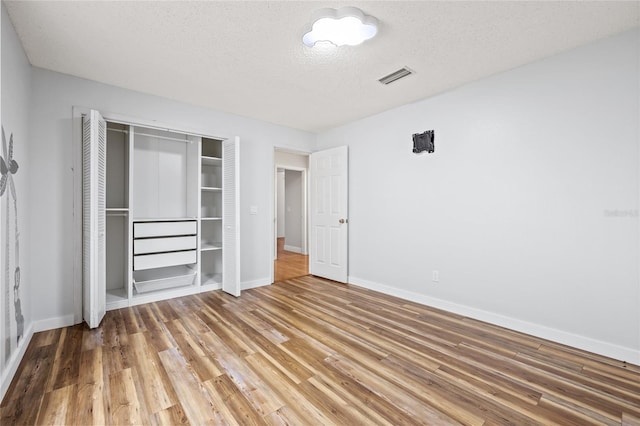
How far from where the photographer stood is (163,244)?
3738 millimetres

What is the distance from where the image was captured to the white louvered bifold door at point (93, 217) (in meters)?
2.75

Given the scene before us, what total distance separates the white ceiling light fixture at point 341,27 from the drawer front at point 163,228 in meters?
2.79

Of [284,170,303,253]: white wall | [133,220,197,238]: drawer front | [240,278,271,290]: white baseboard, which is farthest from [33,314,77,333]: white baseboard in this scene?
[284,170,303,253]: white wall

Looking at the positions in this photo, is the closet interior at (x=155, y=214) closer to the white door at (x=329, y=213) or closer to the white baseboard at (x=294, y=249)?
the white door at (x=329, y=213)

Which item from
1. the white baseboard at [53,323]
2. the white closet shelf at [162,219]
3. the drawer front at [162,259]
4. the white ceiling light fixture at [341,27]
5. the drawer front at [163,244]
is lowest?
the white baseboard at [53,323]

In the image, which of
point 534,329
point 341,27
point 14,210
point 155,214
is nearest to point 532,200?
point 534,329

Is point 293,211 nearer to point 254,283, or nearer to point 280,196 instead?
point 280,196

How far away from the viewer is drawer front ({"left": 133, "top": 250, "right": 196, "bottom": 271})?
357 centimetres

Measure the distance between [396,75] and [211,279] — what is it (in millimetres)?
3631

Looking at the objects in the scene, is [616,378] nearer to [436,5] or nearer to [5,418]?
[436,5]

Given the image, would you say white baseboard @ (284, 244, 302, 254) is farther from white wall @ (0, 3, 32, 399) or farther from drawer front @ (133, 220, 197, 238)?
white wall @ (0, 3, 32, 399)

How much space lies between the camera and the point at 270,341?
100 inches

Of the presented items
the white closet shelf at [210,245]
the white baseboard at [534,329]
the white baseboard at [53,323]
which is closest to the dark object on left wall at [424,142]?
the white baseboard at [534,329]

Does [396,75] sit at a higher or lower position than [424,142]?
higher
